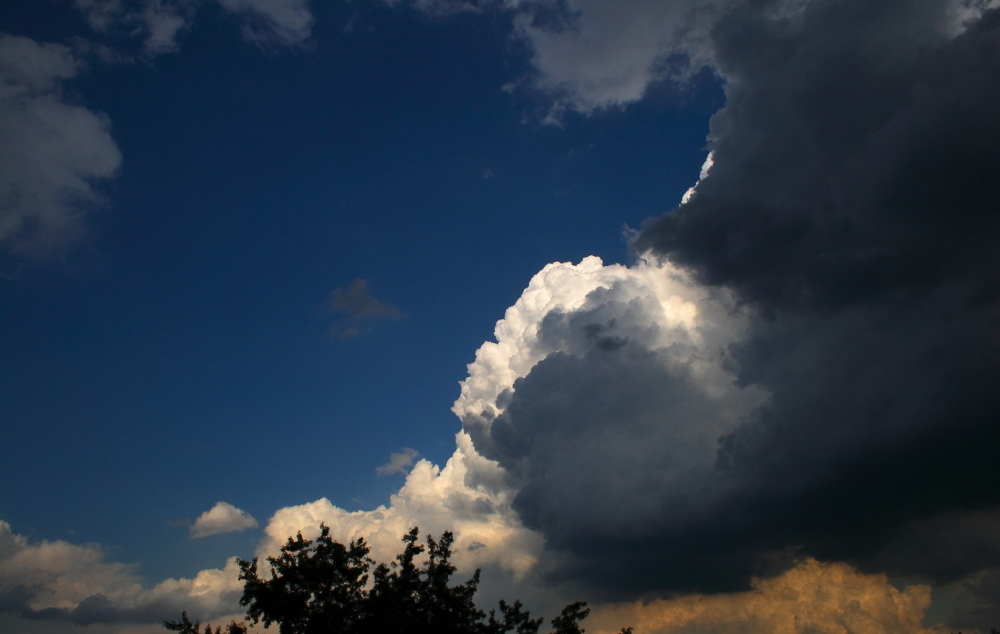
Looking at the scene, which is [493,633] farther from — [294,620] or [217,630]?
[217,630]

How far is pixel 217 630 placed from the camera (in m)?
49.6

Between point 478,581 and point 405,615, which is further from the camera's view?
point 478,581

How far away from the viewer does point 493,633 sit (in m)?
52.7

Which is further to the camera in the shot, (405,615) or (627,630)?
(627,630)

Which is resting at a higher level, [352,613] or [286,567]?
[286,567]

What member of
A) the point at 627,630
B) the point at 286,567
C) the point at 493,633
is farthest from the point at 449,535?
the point at 627,630

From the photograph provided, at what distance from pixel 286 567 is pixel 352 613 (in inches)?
246

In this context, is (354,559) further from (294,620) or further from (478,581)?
(478,581)

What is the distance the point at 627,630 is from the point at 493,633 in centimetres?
1087

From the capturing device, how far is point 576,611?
5222 cm

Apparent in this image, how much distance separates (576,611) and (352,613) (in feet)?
57.7

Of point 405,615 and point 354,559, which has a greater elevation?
point 354,559

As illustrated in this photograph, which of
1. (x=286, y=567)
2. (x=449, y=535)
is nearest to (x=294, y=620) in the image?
(x=286, y=567)

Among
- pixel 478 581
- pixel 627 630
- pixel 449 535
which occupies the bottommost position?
pixel 627 630
